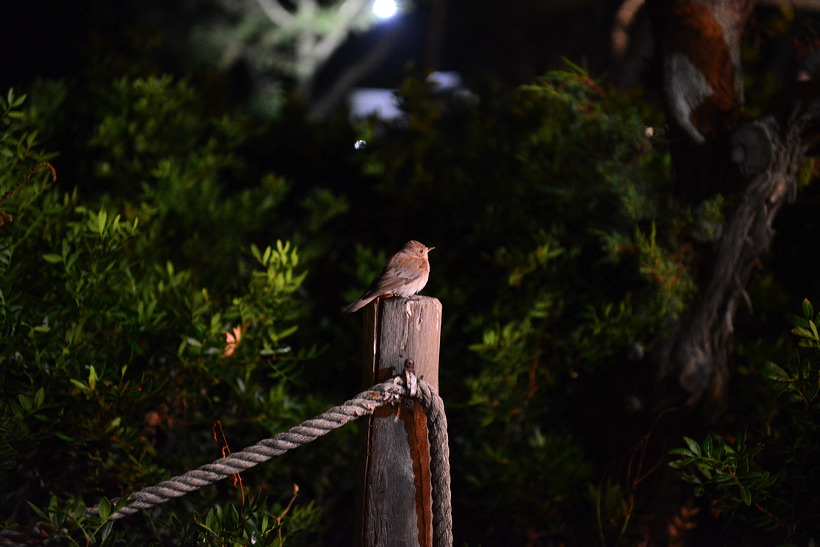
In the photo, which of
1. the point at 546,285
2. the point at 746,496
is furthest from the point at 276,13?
the point at 746,496

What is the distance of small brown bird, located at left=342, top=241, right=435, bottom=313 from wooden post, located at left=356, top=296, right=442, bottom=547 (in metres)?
0.40

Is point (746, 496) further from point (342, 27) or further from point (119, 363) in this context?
point (342, 27)

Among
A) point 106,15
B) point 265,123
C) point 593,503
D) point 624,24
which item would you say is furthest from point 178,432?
point 106,15

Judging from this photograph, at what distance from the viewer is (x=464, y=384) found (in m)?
4.03

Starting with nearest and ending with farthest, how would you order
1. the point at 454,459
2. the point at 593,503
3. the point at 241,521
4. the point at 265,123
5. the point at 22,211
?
the point at 241,521 → the point at 22,211 → the point at 593,503 → the point at 454,459 → the point at 265,123

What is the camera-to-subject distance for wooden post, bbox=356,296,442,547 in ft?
7.73

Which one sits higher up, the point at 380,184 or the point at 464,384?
the point at 380,184

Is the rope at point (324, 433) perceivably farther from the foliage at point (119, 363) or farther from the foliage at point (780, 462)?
the foliage at point (780, 462)

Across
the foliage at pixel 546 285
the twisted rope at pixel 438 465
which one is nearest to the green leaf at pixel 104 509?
the twisted rope at pixel 438 465

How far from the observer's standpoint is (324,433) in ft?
7.35

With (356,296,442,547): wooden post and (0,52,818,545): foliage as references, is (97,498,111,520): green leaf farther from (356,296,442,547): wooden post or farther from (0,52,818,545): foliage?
(356,296,442,547): wooden post

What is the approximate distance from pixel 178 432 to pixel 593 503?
7.50 ft

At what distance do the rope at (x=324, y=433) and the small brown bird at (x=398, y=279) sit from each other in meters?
0.54

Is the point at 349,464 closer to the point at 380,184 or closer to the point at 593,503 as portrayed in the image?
the point at 593,503
